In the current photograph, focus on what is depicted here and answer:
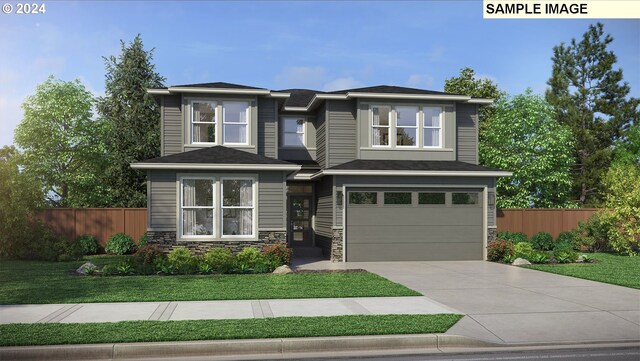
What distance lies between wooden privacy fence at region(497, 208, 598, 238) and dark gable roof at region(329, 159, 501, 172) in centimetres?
526

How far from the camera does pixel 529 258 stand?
19.8 m

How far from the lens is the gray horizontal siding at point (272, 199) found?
19234 mm

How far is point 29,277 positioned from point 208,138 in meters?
8.36

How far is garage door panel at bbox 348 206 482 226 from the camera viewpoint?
20547mm

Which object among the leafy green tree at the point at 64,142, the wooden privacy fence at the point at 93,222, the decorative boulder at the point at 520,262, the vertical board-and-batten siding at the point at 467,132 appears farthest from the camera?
the leafy green tree at the point at 64,142

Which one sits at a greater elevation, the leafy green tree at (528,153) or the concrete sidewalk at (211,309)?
the leafy green tree at (528,153)

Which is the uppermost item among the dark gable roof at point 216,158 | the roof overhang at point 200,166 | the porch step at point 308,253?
the dark gable roof at point 216,158

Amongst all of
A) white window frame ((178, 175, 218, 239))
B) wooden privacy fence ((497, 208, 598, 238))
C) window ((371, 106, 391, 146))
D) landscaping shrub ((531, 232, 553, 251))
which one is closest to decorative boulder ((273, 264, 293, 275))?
white window frame ((178, 175, 218, 239))

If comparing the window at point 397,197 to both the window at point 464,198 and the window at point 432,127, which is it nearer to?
the window at point 464,198

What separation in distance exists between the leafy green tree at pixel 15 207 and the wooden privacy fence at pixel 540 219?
19913 mm

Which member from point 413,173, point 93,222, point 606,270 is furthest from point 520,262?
point 93,222

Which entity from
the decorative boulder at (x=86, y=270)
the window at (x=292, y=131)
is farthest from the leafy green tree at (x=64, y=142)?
the decorative boulder at (x=86, y=270)

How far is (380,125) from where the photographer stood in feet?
72.7

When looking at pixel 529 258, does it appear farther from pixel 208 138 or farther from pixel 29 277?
pixel 29 277
